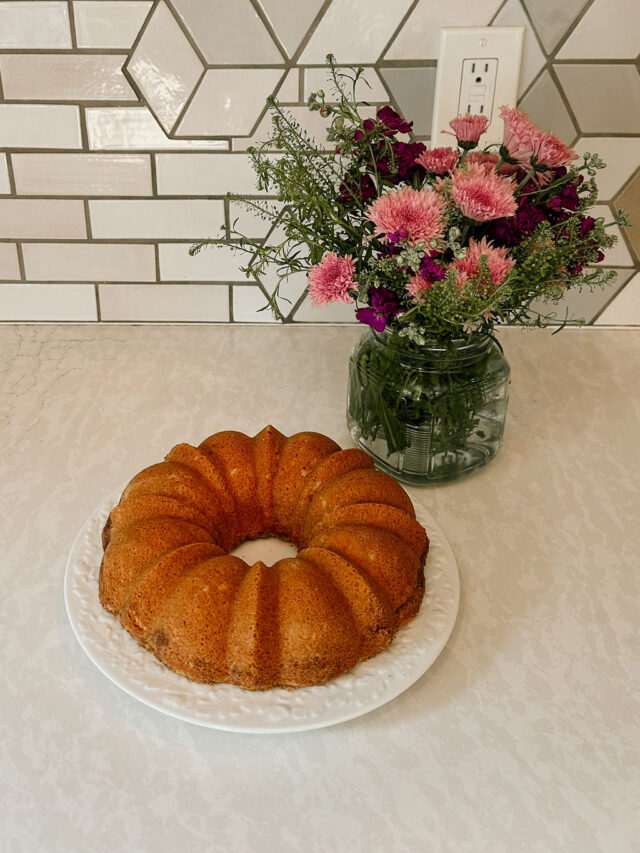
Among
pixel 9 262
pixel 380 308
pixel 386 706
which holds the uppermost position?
pixel 380 308

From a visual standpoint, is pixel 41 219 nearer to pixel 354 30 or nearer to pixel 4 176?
pixel 4 176

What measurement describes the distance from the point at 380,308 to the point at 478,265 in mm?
96

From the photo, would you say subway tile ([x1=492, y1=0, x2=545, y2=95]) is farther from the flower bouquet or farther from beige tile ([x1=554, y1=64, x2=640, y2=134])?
the flower bouquet

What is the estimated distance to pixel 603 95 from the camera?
996 mm

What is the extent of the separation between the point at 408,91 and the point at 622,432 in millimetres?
485

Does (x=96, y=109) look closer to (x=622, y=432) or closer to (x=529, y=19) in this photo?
(x=529, y=19)

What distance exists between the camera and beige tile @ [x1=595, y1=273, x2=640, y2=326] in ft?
3.66

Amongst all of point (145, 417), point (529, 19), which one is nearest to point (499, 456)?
point (145, 417)

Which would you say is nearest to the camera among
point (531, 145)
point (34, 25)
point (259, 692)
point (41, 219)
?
point (259, 692)

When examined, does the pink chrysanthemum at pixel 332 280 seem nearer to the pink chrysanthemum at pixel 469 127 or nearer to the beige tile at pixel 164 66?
the pink chrysanthemum at pixel 469 127

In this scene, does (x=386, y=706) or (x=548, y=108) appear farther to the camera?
(x=548, y=108)

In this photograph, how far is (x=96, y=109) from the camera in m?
0.99

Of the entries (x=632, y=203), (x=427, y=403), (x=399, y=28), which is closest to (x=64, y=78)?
(x=399, y=28)

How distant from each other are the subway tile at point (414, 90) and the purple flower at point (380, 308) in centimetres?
39
